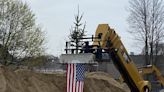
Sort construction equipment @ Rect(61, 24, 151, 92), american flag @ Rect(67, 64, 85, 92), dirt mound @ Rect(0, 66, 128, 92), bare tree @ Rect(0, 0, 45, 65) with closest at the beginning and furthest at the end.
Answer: american flag @ Rect(67, 64, 85, 92)
construction equipment @ Rect(61, 24, 151, 92)
dirt mound @ Rect(0, 66, 128, 92)
bare tree @ Rect(0, 0, 45, 65)

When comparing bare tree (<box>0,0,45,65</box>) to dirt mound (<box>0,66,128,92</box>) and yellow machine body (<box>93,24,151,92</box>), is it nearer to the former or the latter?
dirt mound (<box>0,66,128,92</box>)

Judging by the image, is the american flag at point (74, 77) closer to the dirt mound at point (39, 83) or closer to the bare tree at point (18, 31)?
the dirt mound at point (39, 83)

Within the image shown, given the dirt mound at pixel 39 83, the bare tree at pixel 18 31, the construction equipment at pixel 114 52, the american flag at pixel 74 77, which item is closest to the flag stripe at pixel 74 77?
the american flag at pixel 74 77

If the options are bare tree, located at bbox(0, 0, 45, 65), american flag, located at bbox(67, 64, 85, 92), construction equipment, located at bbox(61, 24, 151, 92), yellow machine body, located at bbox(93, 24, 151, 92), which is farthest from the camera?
bare tree, located at bbox(0, 0, 45, 65)

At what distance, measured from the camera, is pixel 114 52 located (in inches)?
779

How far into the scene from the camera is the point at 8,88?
19.0m

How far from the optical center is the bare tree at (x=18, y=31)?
47.9 metres

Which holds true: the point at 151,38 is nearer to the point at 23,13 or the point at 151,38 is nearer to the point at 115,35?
the point at 23,13

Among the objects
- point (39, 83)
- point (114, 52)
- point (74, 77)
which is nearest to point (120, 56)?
point (114, 52)

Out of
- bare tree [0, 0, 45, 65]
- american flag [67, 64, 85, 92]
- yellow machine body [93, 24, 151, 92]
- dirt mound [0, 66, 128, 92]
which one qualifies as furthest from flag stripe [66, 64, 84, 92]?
bare tree [0, 0, 45, 65]

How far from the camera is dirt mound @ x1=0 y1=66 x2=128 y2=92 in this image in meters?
19.6

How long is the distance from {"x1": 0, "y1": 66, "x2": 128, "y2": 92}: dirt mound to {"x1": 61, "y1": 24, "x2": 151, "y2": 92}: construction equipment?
4.18m

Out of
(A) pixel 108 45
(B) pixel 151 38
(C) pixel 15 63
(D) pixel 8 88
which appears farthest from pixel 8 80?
(B) pixel 151 38

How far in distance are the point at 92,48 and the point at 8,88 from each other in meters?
4.28
